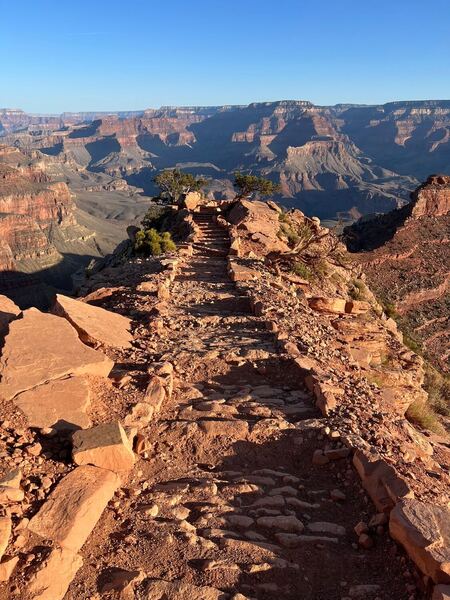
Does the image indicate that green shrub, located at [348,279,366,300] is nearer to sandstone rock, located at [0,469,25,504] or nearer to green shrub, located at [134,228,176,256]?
green shrub, located at [134,228,176,256]

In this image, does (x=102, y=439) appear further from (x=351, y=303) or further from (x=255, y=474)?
(x=351, y=303)

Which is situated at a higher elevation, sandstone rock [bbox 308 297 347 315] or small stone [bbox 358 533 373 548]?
small stone [bbox 358 533 373 548]

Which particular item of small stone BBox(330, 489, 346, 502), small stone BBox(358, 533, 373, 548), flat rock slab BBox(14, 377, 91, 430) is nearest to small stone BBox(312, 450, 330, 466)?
small stone BBox(330, 489, 346, 502)

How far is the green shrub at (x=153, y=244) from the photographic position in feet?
76.7

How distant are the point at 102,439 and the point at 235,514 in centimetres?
193

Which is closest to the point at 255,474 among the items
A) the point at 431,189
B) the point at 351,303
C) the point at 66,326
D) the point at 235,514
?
the point at 235,514

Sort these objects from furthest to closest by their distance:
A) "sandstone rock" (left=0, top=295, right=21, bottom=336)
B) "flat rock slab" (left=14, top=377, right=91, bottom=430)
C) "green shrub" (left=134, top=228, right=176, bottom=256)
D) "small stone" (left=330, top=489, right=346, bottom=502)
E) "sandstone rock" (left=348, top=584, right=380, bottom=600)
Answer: "green shrub" (left=134, top=228, right=176, bottom=256) < "sandstone rock" (left=0, top=295, right=21, bottom=336) < "flat rock slab" (left=14, top=377, right=91, bottom=430) < "small stone" (left=330, top=489, right=346, bottom=502) < "sandstone rock" (left=348, top=584, right=380, bottom=600)

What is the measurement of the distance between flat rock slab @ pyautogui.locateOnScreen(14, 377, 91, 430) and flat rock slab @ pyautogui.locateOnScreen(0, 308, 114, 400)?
18cm

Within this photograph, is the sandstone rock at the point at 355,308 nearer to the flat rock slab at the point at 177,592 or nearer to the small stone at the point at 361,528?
the small stone at the point at 361,528

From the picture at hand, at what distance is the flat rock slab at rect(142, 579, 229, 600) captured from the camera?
4.74 meters

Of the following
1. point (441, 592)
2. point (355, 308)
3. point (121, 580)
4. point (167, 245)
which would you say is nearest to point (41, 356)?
point (121, 580)

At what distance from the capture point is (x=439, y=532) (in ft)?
17.0

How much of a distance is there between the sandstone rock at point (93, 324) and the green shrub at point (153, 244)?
1085 centimetres

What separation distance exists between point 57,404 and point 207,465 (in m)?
2.38
